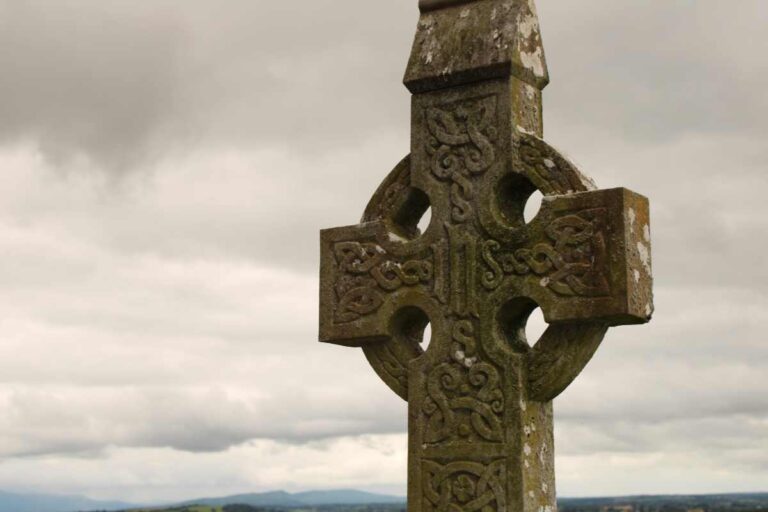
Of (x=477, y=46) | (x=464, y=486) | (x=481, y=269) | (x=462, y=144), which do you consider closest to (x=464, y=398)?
(x=464, y=486)

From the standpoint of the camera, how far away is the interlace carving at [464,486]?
732cm

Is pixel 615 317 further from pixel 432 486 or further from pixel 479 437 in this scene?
pixel 432 486

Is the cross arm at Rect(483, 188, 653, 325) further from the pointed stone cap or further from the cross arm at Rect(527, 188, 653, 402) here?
the pointed stone cap

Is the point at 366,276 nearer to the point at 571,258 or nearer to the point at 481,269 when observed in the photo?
the point at 481,269

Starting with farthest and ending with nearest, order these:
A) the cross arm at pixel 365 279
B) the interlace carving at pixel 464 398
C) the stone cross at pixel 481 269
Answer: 1. the cross arm at pixel 365 279
2. the interlace carving at pixel 464 398
3. the stone cross at pixel 481 269

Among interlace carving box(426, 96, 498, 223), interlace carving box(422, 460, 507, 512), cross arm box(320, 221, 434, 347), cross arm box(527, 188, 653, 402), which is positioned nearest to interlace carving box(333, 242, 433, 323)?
cross arm box(320, 221, 434, 347)

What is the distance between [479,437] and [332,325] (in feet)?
4.52

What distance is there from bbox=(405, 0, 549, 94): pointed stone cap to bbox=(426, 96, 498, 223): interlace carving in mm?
193

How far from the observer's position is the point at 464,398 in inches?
299

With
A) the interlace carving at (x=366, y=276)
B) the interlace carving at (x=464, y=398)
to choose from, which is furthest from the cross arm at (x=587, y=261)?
the interlace carving at (x=366, y=276)

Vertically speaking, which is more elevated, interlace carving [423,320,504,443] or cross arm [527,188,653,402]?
cross arm [527,188,653,402]

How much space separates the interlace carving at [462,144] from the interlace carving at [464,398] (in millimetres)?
862

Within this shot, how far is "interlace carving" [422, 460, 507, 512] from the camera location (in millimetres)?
7324

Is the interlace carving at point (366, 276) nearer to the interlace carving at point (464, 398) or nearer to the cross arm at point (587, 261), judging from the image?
the interlace carving at point (464, 398)
